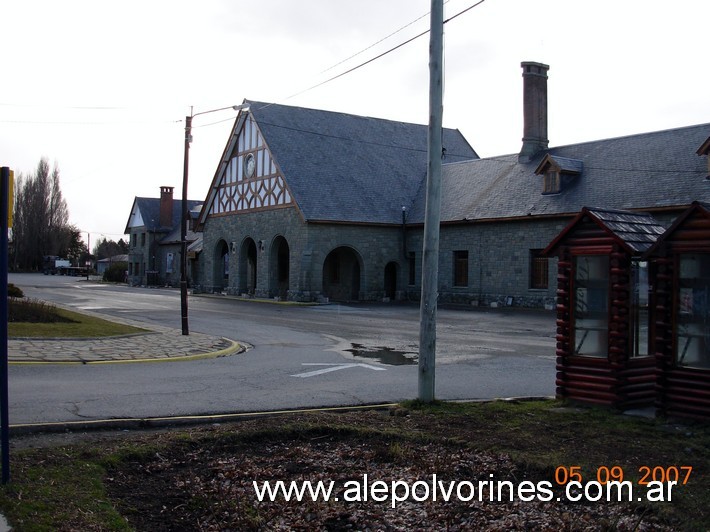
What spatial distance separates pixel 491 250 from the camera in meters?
34.2

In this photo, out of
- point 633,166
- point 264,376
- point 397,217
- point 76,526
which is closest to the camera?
point 76,526

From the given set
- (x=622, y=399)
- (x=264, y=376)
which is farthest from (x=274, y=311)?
(x=622, y=399)

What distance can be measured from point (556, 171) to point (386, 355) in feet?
63.7

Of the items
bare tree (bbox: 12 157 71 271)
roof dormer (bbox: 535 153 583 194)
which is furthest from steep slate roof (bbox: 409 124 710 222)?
bare tree (bbox: 12 157 71 271)

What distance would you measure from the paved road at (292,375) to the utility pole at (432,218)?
1.10 metres

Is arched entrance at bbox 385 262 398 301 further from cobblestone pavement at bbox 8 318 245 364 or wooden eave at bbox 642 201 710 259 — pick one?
wooden eave at bbox 642 201 710 259

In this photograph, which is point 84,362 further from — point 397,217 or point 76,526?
point 397,217

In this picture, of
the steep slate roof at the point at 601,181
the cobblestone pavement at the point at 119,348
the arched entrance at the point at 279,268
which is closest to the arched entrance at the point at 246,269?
the arched entrance at the point at 279,268

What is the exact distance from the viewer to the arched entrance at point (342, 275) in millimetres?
40656

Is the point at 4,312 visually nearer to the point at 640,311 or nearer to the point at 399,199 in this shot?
the point at 640,311

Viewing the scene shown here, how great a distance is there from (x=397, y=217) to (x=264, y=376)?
1110 inches

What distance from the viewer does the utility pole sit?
935 centimetres

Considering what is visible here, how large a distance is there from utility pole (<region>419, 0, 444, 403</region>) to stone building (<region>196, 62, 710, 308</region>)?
1973 centimetres

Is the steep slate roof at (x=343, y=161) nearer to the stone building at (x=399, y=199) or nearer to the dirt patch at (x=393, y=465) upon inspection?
Result: the stone building at (x=399, y=199)
